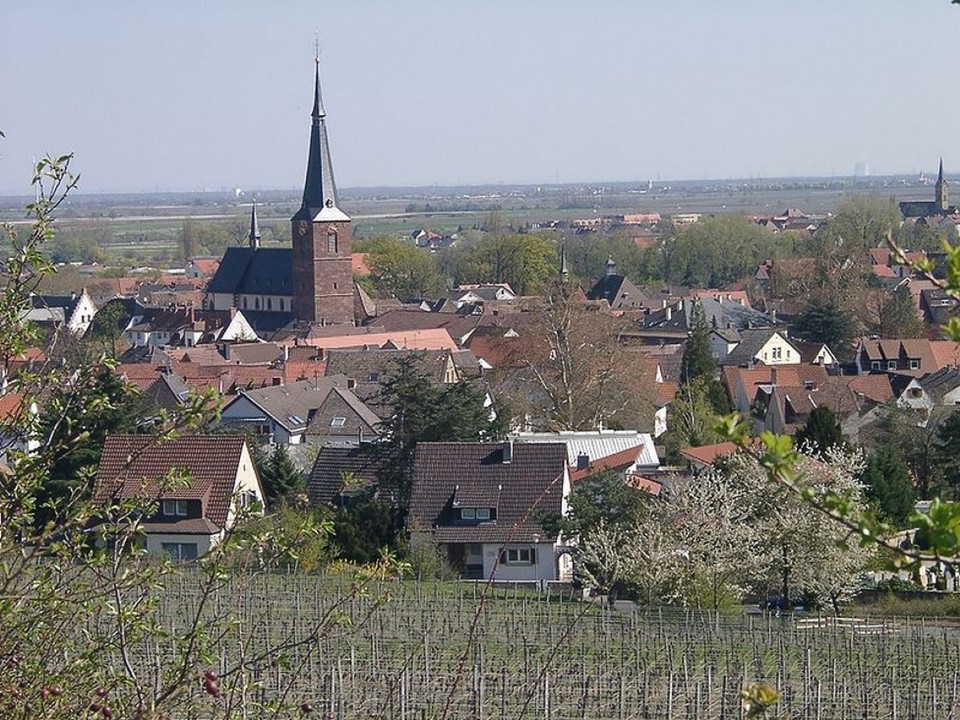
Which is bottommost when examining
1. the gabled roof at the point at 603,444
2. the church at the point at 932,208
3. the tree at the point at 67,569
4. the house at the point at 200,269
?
the house at the point at 200,269

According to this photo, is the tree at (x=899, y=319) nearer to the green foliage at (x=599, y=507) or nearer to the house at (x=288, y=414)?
the house at (x=288, y=414)

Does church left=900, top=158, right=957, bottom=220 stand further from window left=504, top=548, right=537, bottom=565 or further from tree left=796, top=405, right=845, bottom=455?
window left=504, top=548, right=537, bottom=565

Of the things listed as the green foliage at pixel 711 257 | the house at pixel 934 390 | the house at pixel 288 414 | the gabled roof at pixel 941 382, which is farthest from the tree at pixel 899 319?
the green foliage at pixel 711 257

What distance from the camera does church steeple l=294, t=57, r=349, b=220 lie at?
5769cm

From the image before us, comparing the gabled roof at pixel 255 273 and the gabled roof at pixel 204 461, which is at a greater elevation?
the gabled roof at pixel 204 461

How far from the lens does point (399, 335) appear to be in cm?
5216

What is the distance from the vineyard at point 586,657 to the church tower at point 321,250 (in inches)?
1556

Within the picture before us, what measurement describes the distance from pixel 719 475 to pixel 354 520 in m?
5.25

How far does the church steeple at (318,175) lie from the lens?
57.7 meters

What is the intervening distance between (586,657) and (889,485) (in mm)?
9319

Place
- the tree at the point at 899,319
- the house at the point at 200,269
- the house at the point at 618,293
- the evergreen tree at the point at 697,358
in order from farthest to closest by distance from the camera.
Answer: the house at the point at 200,269 < the house at the point at 618,293 < the tree at the point at 899,319 < the evergreen tree at the point at 697,358

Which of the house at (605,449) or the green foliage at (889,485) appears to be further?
the house at (605,449)

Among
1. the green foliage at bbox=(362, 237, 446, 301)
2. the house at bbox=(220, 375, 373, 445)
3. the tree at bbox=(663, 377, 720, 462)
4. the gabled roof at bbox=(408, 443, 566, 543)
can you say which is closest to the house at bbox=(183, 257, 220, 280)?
the green foliage at bbox=(362, 237, 446, 301)

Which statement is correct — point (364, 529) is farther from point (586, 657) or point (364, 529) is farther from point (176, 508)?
point (586, 657)
